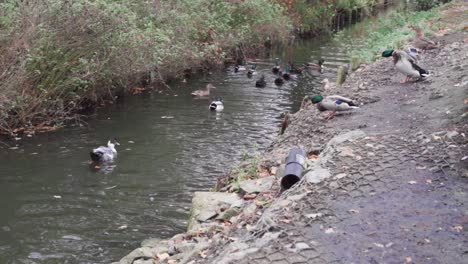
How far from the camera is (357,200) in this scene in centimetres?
595

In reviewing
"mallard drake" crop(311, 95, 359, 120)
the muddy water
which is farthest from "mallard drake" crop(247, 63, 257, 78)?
"mallard drake" crop(311, 95, 359, 120)

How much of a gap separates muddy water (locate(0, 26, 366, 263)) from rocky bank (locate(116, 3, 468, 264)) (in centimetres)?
115

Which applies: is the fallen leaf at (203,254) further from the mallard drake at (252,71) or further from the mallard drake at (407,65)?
the mallard drake at (252,71)

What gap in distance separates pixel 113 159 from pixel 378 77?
6.64m

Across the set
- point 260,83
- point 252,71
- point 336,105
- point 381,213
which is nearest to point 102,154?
point 336,105

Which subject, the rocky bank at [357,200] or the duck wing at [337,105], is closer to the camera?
the rocky bank at [357,200]

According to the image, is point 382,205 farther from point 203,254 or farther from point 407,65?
point 407,65

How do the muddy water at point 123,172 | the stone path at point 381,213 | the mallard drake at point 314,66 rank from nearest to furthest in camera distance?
the stone path at point 381,213 → the muddy water at point 123,172 → the mallard drake at point 314,66

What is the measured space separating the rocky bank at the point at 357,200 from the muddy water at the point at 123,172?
115 cm

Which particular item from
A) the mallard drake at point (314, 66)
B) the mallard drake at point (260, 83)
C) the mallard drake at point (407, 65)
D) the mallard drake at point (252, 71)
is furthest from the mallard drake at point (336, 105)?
the mallard drake at point (314, 66)

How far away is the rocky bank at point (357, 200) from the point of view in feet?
16.5

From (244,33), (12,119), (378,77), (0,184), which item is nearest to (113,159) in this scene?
(0,184)

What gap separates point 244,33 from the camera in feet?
85.1

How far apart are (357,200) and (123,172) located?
6.66m
